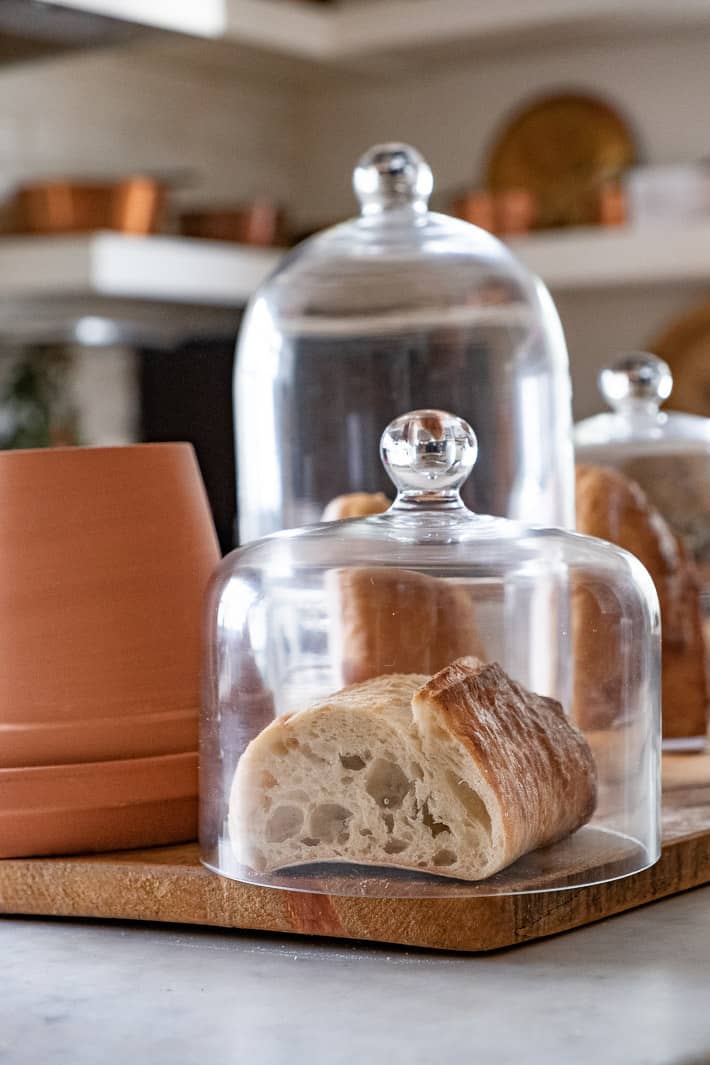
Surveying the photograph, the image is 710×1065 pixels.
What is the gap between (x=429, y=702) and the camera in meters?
0.63

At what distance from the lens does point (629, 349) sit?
385 centimetres

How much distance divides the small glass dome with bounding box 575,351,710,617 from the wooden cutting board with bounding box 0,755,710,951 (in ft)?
1.28

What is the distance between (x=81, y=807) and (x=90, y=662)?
2.4 inches

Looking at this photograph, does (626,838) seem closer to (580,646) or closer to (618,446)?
(580,646)

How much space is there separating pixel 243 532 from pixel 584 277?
2.43 meters

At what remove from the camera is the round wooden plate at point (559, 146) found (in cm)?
378

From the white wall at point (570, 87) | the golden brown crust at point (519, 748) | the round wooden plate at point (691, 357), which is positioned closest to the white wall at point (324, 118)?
the white wall at point (570, 87)

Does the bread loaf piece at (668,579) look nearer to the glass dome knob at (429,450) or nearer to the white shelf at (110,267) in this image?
the glass dome knob at (429,450)

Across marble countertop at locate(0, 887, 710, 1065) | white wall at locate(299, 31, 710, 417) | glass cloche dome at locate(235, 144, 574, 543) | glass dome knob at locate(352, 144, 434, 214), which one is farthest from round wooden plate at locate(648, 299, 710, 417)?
marble countertop at locate(0, 887, 710, 1065)

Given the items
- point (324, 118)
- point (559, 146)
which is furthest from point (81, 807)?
point (324, 118)

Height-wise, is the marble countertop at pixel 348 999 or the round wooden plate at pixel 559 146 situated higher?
the round wooden plate at pixel 559 146

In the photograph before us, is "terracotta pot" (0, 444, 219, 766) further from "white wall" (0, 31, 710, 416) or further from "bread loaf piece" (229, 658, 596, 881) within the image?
"white wall" (0, 31, 710, 416)

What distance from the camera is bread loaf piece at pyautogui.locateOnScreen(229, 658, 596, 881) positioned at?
623 mm

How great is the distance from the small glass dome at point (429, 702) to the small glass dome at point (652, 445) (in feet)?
1.16
